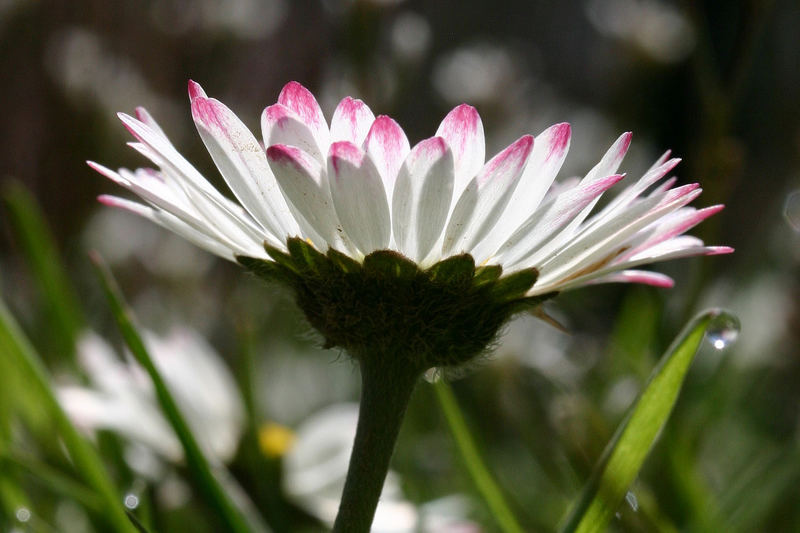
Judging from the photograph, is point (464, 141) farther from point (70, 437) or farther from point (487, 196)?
point (70, 437)

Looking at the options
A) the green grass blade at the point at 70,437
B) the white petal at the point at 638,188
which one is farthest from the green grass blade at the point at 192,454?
the white petal at the point at 638,188

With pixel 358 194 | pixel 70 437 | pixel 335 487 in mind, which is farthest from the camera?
pixel 335 487

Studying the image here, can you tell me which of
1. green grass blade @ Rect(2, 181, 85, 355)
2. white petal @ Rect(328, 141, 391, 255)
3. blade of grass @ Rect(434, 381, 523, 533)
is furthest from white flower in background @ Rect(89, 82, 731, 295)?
green grass blade @ Rect(2, 181, 85, 355)

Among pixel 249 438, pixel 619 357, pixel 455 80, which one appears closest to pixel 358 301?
pixel 249 438

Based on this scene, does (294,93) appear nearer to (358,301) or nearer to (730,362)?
(358,301)

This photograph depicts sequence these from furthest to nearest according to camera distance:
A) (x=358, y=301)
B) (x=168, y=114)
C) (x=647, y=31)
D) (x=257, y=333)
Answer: (x=647, y=31) → (x=168, y=114) → (x=257, y=333) → (x=358, y=301)

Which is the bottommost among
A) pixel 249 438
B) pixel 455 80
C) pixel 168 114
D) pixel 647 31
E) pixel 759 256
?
pixel 249 438

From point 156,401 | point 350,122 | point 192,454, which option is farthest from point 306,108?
point 156,401
